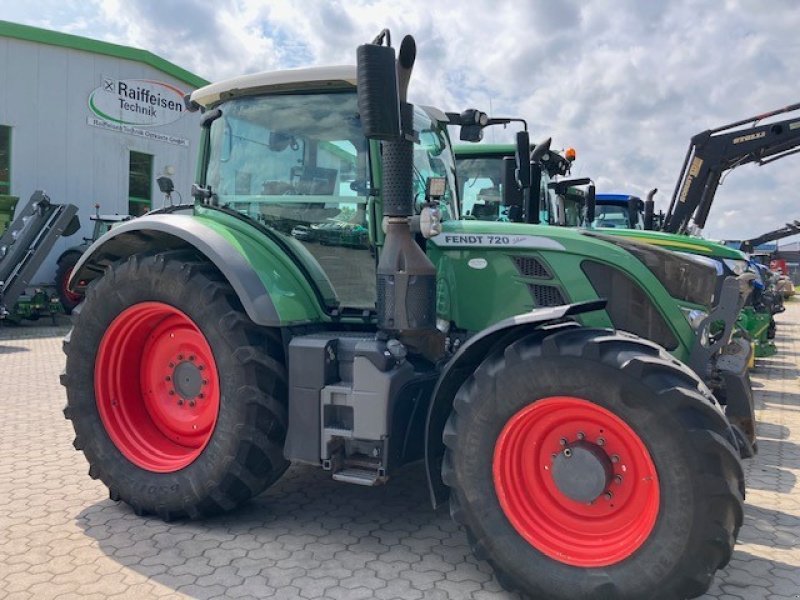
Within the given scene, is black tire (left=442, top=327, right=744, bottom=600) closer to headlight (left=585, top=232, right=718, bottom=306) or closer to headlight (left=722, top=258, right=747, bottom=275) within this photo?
headlight (left=585, top=232, right=718, bottom=306)

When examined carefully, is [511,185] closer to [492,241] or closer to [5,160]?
[492,241]

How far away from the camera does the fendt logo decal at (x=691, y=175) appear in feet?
36.2

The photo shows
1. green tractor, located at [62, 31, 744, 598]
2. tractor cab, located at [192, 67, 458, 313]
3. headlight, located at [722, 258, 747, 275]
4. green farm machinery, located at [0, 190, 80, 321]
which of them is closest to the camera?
green tractor, located at [62, 31, 744, 598]

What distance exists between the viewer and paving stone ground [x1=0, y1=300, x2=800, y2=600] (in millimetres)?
3070

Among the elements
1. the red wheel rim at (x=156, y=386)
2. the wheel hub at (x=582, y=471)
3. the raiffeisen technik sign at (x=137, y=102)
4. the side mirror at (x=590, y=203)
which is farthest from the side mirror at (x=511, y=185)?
the raiffeisen technik sign at (x=137, y=102)

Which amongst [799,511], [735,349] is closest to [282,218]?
[735,349]

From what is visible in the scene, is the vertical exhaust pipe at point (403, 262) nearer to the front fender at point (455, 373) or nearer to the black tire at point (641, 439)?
the front fender at point (455, 373)

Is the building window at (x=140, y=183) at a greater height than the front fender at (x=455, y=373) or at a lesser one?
greater

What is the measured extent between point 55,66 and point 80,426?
514 inches

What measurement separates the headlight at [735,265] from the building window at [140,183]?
13.4m

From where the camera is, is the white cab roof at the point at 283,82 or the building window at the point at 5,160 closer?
the white cab roof at the point at 283,82

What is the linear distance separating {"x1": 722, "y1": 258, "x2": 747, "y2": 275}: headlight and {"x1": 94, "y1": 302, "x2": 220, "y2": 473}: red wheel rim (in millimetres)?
4179

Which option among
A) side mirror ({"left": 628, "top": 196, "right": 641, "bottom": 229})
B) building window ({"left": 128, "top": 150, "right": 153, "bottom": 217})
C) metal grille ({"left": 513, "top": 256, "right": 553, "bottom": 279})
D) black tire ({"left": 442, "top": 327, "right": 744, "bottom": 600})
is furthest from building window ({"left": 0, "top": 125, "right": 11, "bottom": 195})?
black tire ({"left": 442, "top": 327, "right": 744, "bottom": 600})

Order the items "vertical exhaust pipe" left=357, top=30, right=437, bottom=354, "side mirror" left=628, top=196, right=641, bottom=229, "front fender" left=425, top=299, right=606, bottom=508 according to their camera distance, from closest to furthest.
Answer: "front fender" left=425, top=299, right=606, bottom=508 → "vertical exhaust pipe" left=357, top=30, right=437, bottom=354 → "side mirror" left=628, top=196, right=641, bottom=229
